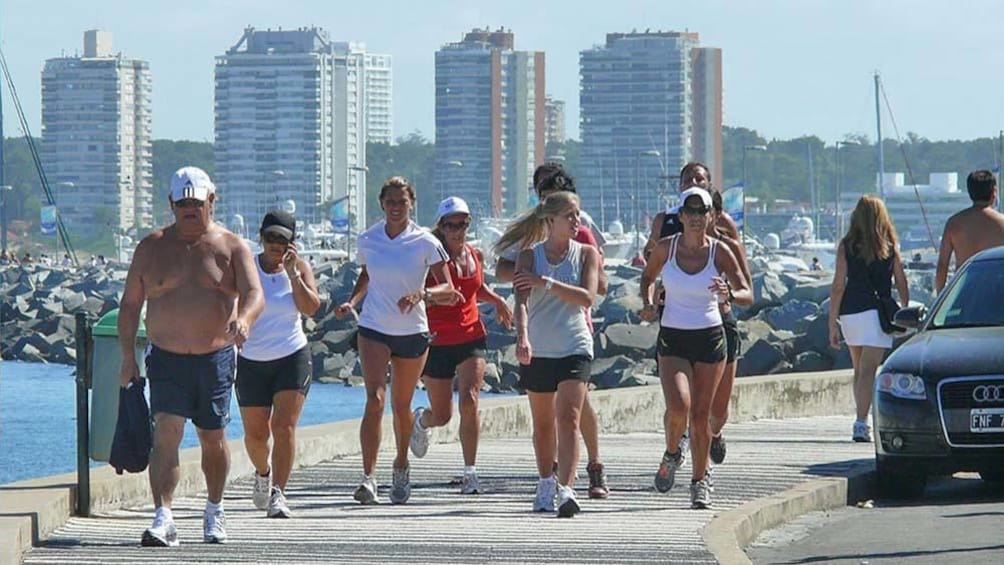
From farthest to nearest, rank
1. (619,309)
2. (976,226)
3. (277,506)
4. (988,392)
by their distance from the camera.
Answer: (619,309), (976,226), (988,392), (277,506)

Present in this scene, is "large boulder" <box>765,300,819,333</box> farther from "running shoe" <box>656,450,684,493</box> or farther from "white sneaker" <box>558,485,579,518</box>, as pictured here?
"white sneaker" <box>558,485,579,518</box>

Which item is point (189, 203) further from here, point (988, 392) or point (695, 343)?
point (988, 392)

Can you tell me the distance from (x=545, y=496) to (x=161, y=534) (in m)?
2.42

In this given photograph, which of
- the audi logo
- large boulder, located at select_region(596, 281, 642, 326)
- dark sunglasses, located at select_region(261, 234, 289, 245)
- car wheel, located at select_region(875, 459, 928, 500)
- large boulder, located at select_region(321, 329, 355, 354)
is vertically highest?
dark sunglasses, located at select_region(261, 234, 289, 245)

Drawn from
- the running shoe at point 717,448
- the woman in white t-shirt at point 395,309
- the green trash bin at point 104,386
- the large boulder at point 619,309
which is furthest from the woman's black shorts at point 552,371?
the large boulder at point 619,309

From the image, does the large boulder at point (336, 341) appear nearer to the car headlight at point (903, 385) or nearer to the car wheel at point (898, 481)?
the car wheel at point (898, 481)

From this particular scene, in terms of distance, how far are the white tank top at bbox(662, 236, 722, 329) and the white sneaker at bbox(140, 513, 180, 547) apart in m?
3.23

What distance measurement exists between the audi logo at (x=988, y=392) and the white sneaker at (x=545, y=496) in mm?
2629

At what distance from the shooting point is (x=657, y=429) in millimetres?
19375

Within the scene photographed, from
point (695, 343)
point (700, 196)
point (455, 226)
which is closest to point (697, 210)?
point (700, 196)

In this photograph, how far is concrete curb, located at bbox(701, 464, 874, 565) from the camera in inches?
463

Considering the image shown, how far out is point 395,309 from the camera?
1368 cm

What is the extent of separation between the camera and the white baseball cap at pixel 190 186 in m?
11.8

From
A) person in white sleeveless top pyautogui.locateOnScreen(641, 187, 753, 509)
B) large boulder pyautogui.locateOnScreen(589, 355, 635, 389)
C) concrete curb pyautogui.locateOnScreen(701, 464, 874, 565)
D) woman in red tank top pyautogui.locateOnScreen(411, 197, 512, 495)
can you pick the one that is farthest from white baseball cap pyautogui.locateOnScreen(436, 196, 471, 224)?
large boulder pyautogui.locateOnScreen(589, 355, 635, 389)
